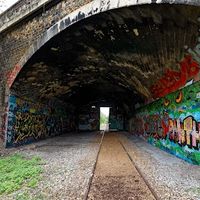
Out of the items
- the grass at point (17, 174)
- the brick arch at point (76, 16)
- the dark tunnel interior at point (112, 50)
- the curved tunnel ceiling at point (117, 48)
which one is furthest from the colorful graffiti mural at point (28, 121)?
the grass at point (17, 174)

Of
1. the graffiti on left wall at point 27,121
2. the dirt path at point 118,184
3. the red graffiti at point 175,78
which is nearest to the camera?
the dirt path at point 118,184

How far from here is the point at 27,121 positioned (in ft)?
38.4

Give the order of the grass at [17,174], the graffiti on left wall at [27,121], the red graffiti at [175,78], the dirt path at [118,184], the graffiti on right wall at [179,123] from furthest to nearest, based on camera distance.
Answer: the graffiti on left wall at [27,121]
the graffiti on right wall at [179,123]
the red graffiti at [175,78]
the grass at [17,174]
the dirt path at [118,184]

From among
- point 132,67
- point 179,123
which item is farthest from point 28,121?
point 179,123

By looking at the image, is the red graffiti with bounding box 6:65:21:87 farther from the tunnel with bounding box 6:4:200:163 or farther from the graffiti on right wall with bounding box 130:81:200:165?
the graffiti on right wall with bounding box 130:81:200:165

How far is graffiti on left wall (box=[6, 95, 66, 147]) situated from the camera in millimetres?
10273

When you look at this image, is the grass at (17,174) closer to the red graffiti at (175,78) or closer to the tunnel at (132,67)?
the tunnel at (132,67)

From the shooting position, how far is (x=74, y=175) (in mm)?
5602

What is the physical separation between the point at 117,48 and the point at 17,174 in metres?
5.16

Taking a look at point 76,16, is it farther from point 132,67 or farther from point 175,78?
point 175,78

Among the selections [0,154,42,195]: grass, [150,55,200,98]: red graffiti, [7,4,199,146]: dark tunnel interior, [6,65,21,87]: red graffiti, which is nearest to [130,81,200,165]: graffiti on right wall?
[150,55,200,98]: red graffiti

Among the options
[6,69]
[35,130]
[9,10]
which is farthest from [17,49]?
[35,130]

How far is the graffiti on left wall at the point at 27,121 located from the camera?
10.3 m

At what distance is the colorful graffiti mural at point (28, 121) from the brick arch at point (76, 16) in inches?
49.3
